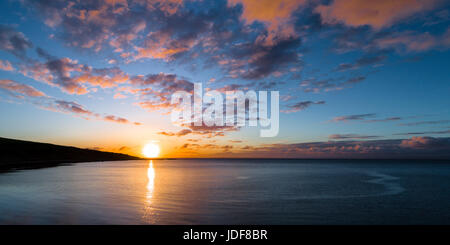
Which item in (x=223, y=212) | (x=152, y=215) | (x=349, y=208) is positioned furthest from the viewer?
(x=349, y=208)

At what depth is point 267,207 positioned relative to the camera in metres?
24.5

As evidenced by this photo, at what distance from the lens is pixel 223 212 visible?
22.4 m

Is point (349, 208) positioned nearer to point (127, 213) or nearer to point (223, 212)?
point (223, 212)

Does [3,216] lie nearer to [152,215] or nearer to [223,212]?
[152,215]
